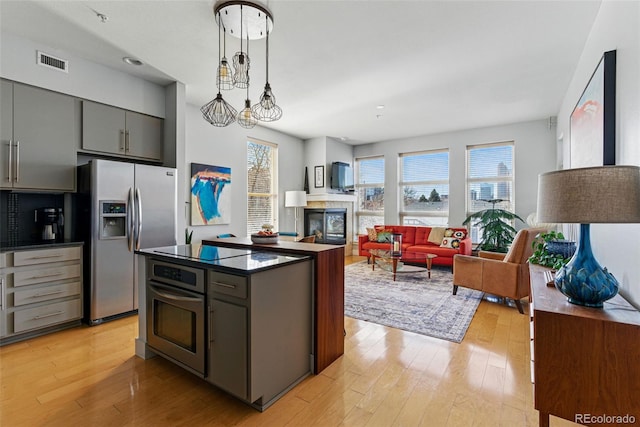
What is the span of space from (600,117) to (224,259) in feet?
8.96

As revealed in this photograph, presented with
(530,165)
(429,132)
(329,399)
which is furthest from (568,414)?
(429,132)

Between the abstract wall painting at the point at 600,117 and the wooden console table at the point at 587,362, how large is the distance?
1.07m

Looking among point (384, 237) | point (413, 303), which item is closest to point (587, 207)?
point (413, 303)

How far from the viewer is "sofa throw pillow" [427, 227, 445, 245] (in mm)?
6035

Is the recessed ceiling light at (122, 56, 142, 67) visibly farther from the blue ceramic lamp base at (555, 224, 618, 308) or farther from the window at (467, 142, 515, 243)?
the window at (467, 142, 515, 243)

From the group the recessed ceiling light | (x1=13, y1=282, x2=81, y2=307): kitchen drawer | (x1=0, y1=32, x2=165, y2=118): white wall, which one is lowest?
(x1=13, y1=282, x2=81, y2=307): kitchen drawer

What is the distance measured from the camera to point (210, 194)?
4.85m

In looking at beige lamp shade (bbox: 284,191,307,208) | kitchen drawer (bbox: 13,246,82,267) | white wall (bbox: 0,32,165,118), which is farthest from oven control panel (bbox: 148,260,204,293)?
beige lamp shade (bbox: 284,191,307,208)

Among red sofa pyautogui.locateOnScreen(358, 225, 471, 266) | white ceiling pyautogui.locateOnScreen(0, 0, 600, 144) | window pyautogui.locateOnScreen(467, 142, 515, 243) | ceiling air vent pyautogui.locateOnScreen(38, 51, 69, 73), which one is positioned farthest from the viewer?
window pyautogui.locateOnScreen(467, 142, 515, 243)

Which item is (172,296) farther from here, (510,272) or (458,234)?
(458,234)

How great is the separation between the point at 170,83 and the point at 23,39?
1.35 m

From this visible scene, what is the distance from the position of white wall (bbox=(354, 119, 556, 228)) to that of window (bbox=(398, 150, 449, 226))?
0.45 feet

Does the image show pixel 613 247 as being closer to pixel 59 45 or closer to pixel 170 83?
pixel 170 83

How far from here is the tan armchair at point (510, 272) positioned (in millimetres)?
3355
